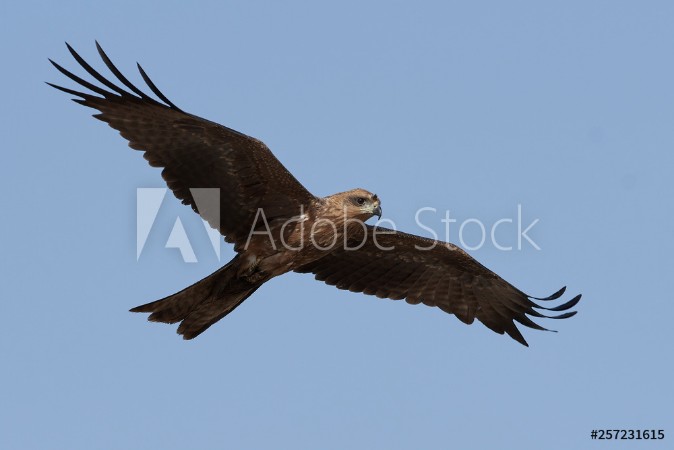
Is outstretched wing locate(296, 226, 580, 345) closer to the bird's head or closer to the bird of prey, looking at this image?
the bird of prey

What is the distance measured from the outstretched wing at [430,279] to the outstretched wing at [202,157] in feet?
4.86

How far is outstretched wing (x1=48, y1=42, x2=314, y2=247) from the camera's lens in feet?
38.3

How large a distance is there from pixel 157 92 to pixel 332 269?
3.48 m

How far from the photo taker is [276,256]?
12.5 meters

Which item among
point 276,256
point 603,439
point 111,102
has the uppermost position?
point 111,102

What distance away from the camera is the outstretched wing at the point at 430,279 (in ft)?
45.2

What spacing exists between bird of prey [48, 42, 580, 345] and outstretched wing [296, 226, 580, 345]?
0.04 meters

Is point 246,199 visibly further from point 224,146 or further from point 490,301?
point 490,301

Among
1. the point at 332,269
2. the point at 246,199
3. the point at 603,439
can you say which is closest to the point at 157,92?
the point at 246,199

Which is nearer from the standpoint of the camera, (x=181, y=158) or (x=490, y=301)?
(x=181, y=158)

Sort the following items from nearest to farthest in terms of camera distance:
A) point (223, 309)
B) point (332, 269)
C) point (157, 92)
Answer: point (157, 92), point (223, 309), point (332, 269)

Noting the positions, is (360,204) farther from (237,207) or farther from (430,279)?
(430,279)

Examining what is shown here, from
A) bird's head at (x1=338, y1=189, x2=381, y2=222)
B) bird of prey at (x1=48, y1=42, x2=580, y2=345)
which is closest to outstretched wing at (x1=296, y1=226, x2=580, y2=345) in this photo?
bird of prey at (x1=48, y1=42, x2=580, y2=345)

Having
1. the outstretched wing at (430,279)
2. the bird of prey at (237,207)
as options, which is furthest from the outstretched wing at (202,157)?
the outstretched wing at (430,279)
